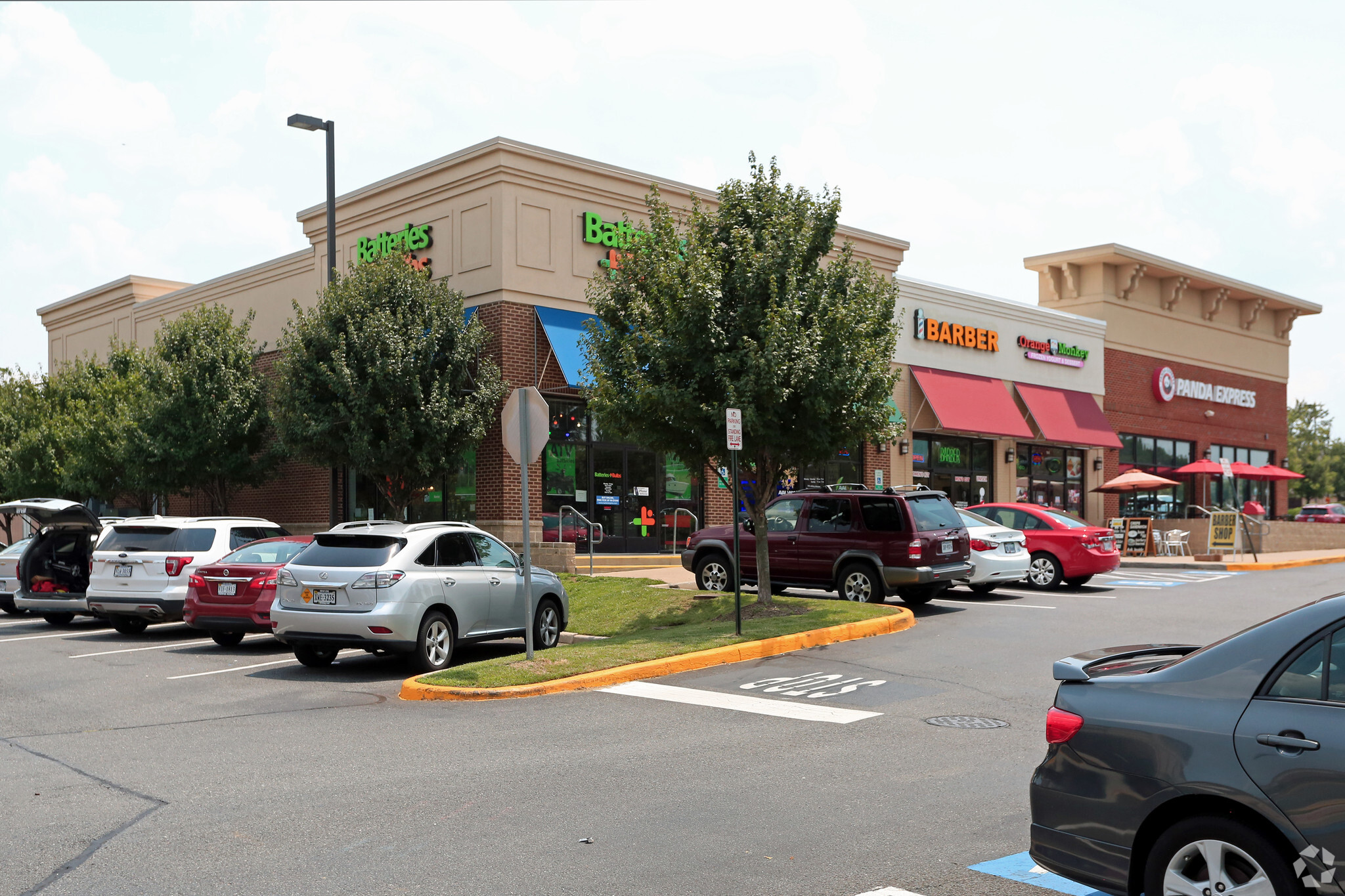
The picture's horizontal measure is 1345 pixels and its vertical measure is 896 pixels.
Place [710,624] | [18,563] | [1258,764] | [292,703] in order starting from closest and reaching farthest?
[1258,764] → [292,703] → [710,624] → [18,563]

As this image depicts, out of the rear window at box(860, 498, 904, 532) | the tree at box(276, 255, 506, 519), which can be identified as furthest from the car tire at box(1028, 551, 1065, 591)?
the tree at box(276, 255, 506, 519)

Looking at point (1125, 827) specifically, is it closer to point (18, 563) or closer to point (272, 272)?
point (18, 563)

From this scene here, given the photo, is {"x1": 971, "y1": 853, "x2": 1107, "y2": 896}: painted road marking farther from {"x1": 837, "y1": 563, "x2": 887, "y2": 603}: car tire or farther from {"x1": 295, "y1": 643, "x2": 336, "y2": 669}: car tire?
{"x1": 837, "y1": 563, "x2": 887, "y2": 603}: car tire

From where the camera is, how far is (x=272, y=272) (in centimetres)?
3105

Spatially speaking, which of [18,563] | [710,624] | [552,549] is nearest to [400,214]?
[552,549]

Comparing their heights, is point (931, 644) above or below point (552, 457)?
below

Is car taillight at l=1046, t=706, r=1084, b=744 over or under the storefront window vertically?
under

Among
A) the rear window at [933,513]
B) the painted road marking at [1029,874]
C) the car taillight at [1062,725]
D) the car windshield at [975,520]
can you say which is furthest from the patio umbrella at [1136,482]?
the car taillight at [1062,725]

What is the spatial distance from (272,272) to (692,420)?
62.4 feet

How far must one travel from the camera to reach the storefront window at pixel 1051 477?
122 ft

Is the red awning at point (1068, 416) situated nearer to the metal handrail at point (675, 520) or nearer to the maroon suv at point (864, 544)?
the metal handrail at point (675, 520)

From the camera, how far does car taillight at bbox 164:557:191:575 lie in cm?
1580

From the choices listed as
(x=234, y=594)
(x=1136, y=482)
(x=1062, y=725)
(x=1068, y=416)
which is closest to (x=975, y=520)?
(x=234, y=594)

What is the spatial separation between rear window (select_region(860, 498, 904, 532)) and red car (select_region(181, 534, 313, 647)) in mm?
7884
